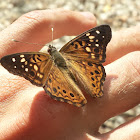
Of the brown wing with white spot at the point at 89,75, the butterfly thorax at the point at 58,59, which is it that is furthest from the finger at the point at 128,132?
the butterfly thorax at the point at 58,59

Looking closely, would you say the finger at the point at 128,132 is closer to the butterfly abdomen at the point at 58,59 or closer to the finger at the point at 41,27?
the butterfly abdomen at the point at 58,59

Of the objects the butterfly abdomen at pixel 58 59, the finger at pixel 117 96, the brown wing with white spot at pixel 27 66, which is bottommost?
the finger at pixel 117 96

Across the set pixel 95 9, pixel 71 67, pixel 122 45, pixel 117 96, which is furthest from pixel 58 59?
pixel 95 9

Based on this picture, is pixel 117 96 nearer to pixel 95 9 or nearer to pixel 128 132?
pixel 128 132

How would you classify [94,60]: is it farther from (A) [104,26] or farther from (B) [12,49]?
(B) [12,49]

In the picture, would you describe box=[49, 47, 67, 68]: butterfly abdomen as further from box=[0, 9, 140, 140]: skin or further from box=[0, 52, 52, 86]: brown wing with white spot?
box=[0, 9, 140, 140]: skin

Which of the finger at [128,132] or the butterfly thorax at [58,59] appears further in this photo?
the butterfly thorax at [58,59]

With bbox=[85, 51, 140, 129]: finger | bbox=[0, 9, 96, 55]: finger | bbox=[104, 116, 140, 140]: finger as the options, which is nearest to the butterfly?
bbox=[85, 51, 140, 129]: finger
